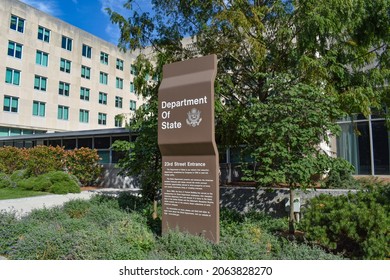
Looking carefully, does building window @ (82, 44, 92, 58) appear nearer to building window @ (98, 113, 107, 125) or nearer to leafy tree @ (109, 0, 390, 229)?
building window @ (98, 113, 107, 125)

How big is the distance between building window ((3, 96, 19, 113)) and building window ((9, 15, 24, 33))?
7.03 metres

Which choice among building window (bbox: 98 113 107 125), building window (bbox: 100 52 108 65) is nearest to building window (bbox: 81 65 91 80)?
building window (bbox: 100 52 108 65)

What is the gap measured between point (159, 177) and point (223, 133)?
2456 mm

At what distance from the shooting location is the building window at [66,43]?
128 feet

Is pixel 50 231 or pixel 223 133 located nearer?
pixel 50 231

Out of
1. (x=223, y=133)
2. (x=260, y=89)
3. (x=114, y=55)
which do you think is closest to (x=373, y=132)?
(x=260, y=89)

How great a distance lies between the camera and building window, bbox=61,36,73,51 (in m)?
39.1

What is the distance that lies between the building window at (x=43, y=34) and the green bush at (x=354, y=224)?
37.7 m

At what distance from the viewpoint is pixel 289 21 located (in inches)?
388

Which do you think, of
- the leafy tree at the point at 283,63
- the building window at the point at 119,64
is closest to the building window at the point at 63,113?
the building window at the point at 119,64

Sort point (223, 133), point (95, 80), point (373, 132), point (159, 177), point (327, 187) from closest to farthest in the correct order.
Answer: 1. point (159, 177)
2. point (223, 133)
3. point (327, 187)
4. point (373, 132)
5. point (95, 80)

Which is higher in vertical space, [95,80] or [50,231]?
[95,80]

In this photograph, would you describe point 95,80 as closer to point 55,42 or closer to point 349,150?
point 55,42

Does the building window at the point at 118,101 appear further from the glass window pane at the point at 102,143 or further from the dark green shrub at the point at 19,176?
the dark green shrub at the point at 19,176
